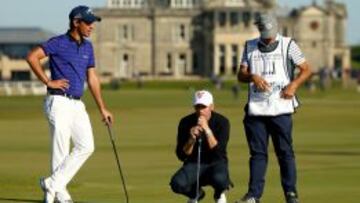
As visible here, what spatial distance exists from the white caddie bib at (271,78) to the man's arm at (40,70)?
2.11m

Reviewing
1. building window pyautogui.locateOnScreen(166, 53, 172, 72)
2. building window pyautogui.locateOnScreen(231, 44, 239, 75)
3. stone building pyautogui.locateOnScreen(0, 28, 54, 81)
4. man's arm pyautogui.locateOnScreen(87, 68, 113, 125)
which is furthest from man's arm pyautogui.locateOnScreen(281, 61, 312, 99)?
building window pyautogui.locateOnScreen(166, 53, 172, 72)

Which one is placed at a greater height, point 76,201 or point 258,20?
point 258,20

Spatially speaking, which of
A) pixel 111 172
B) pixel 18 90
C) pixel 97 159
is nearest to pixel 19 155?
pixel 97 159

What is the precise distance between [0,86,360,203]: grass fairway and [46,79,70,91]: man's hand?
1.67 meters

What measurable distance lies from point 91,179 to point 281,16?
168 meters

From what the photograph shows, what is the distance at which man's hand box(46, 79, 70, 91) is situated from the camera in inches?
699

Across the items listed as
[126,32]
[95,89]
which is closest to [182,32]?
[126,32]

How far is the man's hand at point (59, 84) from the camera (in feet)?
58.3

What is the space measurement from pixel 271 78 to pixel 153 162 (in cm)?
1043

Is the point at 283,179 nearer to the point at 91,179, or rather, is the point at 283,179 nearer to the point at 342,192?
the point at 342,192

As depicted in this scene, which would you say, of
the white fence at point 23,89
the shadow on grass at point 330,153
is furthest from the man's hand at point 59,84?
the white fence at point 23,89

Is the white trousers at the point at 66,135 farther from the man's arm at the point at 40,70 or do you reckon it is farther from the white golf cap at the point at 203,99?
the white golf cap at the point at 203,99

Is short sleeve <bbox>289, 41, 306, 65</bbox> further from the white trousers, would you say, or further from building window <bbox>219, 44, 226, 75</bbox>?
building window <bbox>219, 44, 226, 75</bbox>

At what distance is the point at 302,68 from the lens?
59.6ft
